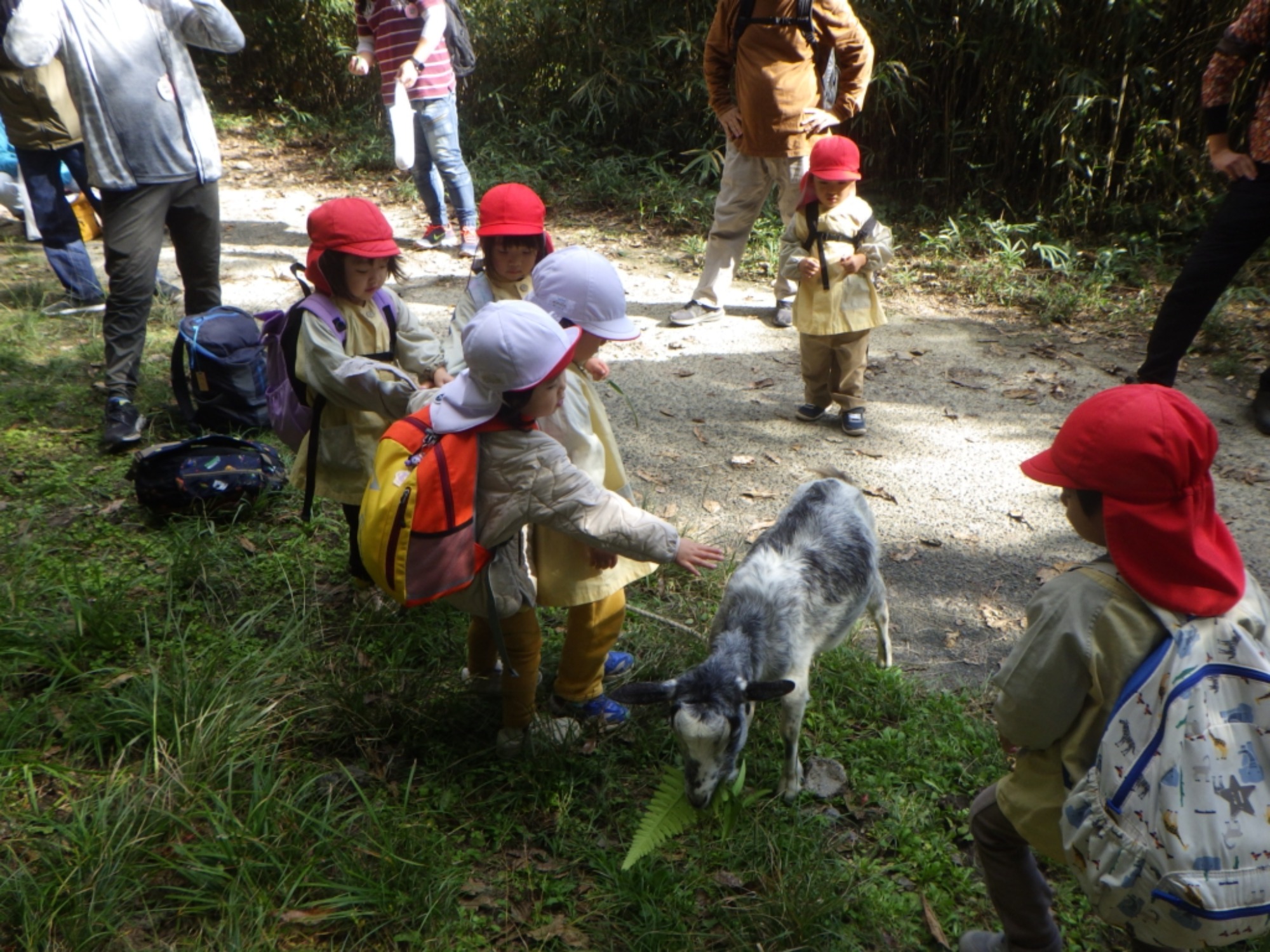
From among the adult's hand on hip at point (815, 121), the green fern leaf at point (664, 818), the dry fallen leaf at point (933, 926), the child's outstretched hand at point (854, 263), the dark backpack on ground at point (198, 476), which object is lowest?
the dry fallen leaf at point (933, 926)

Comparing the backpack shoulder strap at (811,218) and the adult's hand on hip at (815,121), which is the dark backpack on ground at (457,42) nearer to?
the adult's hand on hip at (815,121)

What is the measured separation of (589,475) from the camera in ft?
9.29

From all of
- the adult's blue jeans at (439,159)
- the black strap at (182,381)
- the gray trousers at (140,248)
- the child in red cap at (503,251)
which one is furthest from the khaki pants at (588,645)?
the adult's blue jeans at (439,159)

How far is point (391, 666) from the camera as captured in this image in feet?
11.2

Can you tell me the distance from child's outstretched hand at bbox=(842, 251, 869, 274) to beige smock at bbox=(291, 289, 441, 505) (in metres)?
2.42

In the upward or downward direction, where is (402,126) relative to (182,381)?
upward

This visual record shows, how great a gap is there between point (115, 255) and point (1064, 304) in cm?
667

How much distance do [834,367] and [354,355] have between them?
3114 mm

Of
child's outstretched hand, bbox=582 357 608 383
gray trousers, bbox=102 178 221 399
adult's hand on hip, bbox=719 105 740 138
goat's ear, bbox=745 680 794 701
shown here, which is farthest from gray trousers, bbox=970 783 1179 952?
adult's hand on hip, bbox=719 105 740 138

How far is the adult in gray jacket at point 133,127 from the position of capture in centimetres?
448

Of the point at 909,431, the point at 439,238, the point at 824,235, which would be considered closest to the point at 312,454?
the point at 824,235

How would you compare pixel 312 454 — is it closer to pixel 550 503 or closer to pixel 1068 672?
pixel 550 503

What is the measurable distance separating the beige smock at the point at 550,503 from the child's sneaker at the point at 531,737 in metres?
0.80

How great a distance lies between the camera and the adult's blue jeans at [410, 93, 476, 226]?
772 cm
